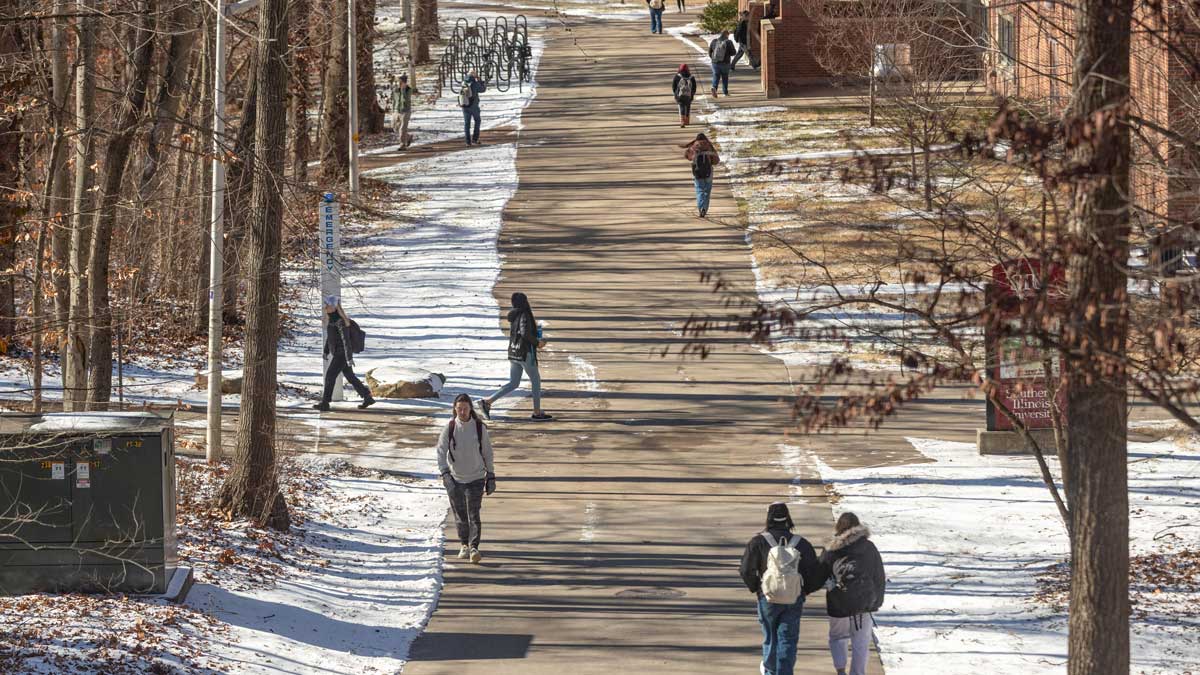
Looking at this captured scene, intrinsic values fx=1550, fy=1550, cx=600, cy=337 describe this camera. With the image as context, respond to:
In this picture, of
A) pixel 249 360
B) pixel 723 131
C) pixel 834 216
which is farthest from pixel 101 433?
pixel 723 131

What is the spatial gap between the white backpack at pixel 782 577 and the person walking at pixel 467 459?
13.0ft

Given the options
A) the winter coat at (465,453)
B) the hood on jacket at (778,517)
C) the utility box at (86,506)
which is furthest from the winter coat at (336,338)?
the hood on jacket at (778,517)

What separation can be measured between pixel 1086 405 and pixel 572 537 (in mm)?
7143

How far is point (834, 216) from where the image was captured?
96.6 ft

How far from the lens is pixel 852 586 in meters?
10.4

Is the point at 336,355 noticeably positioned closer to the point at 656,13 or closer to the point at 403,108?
the point at 403,108

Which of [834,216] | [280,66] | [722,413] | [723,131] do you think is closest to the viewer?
[280,66]

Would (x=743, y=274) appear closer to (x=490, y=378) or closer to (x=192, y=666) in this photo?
(x=490, y=378)

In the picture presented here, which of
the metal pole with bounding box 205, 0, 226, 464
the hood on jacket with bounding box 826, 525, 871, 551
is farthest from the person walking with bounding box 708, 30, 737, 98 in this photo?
the hood on jacket with bounding box 826, 525, 871, 551

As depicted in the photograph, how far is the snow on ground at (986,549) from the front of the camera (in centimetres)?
1162

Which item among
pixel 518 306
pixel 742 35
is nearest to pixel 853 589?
pixel 518 306

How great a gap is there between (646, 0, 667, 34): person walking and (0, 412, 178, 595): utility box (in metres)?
45.2

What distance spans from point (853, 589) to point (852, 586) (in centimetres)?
2

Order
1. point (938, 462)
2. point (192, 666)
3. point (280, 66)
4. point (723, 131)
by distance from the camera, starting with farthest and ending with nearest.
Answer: point (723, 131)
point (938, 462)
point (280, 66)
point (192, 666)
